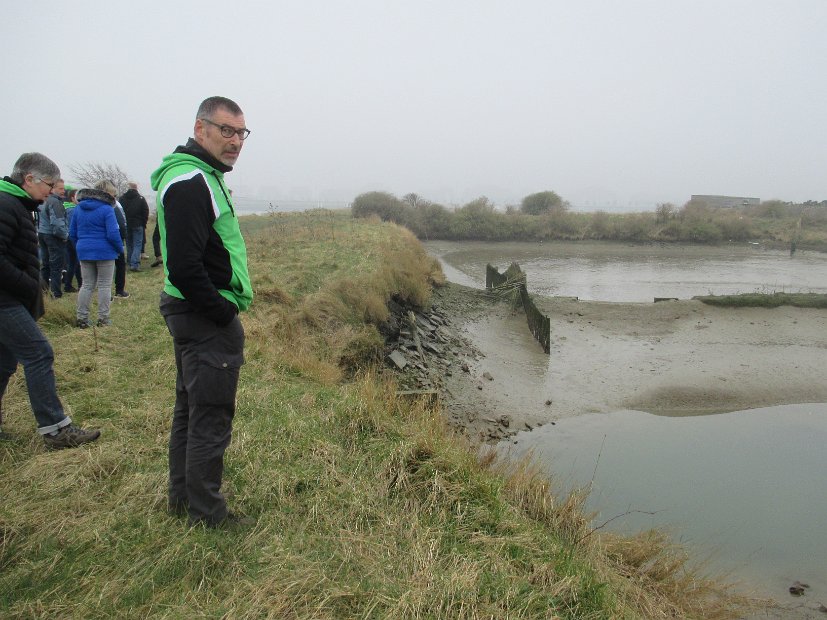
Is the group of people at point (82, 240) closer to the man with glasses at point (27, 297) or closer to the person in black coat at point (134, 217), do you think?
the person in black coat at point (134, 217)

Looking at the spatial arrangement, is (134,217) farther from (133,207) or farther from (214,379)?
(214,379)

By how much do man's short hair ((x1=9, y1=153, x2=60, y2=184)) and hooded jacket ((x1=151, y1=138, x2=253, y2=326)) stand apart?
1.82 meters

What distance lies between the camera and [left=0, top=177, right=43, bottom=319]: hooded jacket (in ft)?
11.6

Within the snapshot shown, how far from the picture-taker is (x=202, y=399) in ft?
8.93

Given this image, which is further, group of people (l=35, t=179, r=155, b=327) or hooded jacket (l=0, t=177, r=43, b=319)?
group of people (l=35, t=179, r=155, b=327)

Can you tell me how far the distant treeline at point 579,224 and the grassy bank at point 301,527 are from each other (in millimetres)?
38136

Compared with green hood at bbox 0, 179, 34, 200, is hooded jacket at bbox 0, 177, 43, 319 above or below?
below

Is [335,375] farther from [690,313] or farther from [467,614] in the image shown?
[690,313]

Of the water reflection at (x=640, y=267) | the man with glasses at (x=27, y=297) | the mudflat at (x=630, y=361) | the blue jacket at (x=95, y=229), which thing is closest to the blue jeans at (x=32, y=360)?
the man with glasses at (x=27, y=297)

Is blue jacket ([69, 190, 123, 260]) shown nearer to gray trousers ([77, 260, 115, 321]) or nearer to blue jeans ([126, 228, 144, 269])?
gray trousers ([77, 260, 115, 321])

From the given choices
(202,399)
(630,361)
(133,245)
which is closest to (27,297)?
(202,399)

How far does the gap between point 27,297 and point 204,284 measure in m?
2.22

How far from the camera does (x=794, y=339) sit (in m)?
15.4

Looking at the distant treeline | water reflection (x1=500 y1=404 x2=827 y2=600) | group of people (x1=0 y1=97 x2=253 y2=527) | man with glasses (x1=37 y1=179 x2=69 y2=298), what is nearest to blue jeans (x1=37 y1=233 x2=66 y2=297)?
man with glasses (x1=37 y1=179 x2=69 y2=298)
